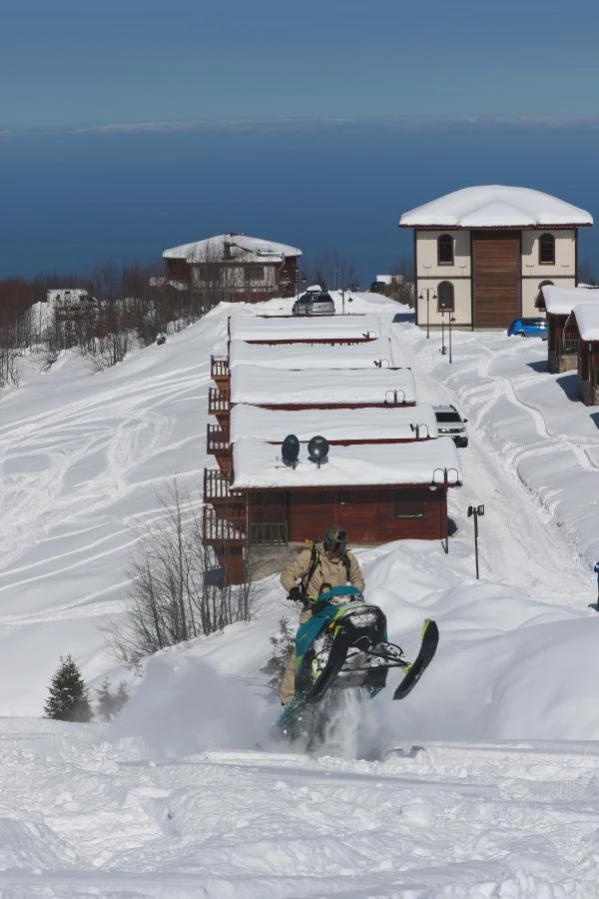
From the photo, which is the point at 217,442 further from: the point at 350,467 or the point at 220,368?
the point at 220,368

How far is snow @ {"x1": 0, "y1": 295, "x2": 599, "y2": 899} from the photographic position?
7.49 meters

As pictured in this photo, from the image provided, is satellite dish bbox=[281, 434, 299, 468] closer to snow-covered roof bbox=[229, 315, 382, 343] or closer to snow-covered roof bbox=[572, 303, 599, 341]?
snow-covered roof bbox=[572, 303, 599, 341]

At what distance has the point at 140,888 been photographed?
707 cm

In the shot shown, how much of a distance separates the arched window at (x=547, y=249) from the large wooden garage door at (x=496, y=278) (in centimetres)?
104

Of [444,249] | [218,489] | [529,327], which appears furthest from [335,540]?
[444,249]

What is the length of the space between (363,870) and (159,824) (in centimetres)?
144

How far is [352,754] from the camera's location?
37.2 ft

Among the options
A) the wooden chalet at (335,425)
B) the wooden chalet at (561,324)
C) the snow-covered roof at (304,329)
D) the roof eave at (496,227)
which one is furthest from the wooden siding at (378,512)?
the roof eave at (496,227)

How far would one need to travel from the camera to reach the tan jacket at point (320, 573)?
12.1m

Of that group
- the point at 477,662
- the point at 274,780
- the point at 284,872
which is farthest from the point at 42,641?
the point at 284,872

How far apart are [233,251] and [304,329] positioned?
136ft

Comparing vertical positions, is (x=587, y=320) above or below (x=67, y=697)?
above

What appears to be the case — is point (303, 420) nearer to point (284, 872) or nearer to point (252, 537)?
point (252, 537)

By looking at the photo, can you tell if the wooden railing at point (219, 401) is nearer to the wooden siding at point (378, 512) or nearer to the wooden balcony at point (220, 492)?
the wooden balcony at point (220, 492)
